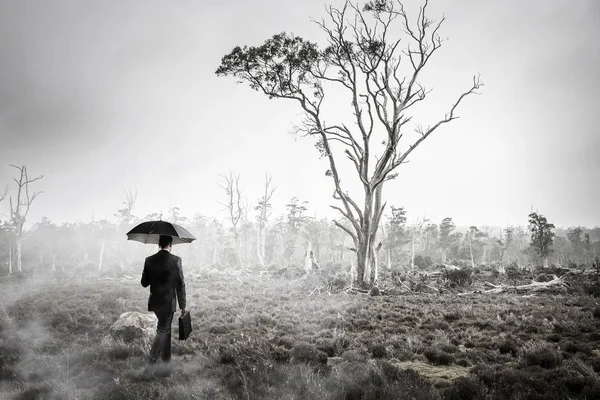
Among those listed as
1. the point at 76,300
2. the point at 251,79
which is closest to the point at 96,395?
the point at 76,300

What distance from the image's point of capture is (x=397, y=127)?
54.1 feet

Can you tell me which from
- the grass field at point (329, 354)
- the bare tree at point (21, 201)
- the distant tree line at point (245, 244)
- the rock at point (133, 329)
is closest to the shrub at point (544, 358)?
the grass field at point (329, 354)

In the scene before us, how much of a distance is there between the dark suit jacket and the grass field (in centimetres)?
111

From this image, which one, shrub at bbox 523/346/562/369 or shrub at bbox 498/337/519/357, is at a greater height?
shrub at bbox 523/346/562/369

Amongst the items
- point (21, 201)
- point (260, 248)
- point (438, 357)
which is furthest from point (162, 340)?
point (21, 201)

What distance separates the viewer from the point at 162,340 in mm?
5066

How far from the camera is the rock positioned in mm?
6902

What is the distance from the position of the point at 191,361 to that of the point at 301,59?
50.7 feet

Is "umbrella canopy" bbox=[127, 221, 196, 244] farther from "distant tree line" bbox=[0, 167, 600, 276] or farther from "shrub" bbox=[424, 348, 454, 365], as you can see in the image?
"distant tree line" bbox=[0, 167, 600, 276]

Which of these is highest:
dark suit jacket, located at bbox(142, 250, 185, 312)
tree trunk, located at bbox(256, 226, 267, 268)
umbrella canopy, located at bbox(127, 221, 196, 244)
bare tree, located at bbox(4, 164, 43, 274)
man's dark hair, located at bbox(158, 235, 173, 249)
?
bare tree, located at bbox(4, 164, 43, 274)

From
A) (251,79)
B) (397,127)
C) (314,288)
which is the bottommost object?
(314,288)

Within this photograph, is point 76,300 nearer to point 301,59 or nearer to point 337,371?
point 337,371

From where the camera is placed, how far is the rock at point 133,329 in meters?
6.90

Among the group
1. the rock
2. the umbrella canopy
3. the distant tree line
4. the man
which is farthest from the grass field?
the distant tree line
